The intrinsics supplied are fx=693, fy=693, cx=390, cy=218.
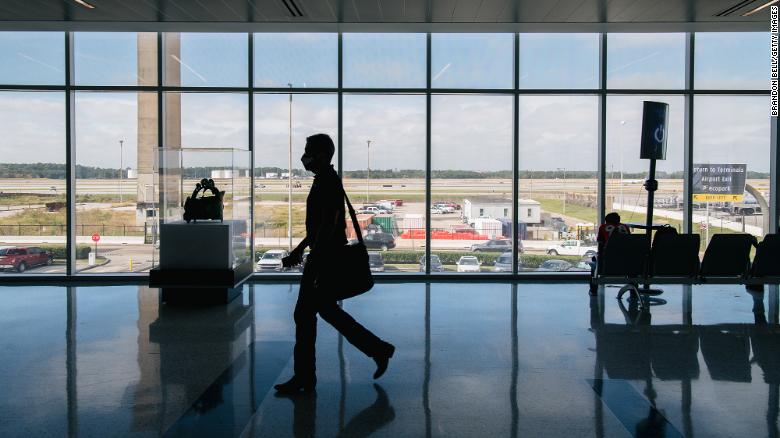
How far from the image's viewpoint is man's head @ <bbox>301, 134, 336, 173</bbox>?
506cm

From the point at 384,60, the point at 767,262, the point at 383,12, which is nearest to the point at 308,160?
the point at 383,12

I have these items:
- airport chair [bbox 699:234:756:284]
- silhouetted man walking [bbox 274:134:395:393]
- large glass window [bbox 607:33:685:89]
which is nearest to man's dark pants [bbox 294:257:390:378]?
silhouetted man walking [bbox 274:134:395:393]

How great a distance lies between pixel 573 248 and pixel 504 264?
1.22 meters

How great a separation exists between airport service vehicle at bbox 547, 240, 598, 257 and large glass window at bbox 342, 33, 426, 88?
3.54 m

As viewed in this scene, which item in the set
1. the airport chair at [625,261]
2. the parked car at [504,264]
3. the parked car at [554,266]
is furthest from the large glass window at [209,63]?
the airport chair at [625,261]

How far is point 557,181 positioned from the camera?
1165 centimetres

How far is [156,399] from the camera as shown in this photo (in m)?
4.91

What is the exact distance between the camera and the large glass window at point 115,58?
445 inches

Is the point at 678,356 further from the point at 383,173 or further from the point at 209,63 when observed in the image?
the point at 209,63

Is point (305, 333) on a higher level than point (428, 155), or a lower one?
lower

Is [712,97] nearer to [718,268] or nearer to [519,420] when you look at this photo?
[718,268]

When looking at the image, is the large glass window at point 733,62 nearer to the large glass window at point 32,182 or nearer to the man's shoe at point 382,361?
the man's shoe at point 382,361

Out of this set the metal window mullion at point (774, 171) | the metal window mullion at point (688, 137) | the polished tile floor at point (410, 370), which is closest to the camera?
the polished tile floor at point (410, 370)

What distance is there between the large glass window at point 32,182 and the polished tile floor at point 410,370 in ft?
7.79
